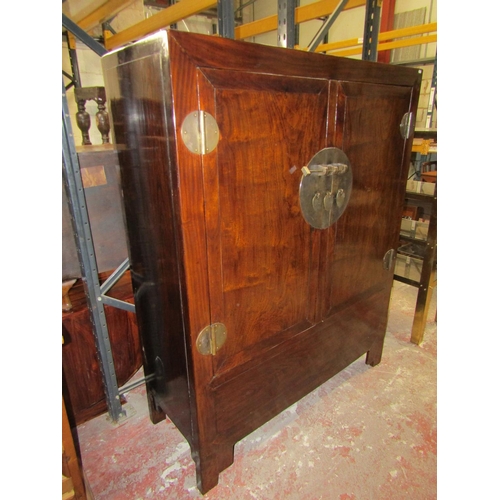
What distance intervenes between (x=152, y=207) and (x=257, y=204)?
1.02ft

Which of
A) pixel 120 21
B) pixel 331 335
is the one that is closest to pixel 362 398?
pixel 331 335

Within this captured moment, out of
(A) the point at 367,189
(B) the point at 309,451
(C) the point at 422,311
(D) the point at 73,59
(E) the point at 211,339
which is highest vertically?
(D) the point at 73,59

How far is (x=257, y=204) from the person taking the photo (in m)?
1.00

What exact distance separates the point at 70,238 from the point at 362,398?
5.06 feet

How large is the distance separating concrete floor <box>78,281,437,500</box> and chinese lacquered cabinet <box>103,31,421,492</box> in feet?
0.45

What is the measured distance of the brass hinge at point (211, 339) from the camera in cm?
100

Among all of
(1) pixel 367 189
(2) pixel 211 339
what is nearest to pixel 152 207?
(2) pixel 211 339

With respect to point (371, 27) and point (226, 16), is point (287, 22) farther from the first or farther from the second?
point (371, 27)

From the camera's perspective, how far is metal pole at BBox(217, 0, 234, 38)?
1151mm

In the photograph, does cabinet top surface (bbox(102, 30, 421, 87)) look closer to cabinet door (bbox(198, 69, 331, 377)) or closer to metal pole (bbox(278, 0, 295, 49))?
cabinet door (bbox(198, 69, 331, 377))

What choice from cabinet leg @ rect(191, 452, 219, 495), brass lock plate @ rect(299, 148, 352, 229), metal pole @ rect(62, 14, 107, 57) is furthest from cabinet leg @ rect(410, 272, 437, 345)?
metal pole @ rect(62, 14, 107, 57)

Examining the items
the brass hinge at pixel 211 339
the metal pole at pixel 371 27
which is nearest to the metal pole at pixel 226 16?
the metal pole at pixel 371 27

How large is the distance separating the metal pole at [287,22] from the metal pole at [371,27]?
0.64 metres

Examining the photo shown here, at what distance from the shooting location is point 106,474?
4.29ft
